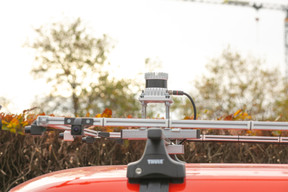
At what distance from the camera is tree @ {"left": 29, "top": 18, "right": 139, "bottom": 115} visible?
117ft

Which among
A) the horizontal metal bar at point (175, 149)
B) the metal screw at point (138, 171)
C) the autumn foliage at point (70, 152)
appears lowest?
the autumn foliage at point (70, 152)

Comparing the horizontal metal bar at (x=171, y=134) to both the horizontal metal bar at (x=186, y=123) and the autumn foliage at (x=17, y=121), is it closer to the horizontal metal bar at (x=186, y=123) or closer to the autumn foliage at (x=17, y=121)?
the horizontal metal bar at (x=186, y=123)

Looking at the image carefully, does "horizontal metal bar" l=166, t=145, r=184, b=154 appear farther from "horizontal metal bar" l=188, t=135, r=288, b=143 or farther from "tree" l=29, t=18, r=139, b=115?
"tree" l=29, t=18, r=139, b=115

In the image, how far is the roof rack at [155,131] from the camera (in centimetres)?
194

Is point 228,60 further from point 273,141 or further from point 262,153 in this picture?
point 273,141

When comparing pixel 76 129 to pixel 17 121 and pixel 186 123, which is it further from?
pixel 17 121

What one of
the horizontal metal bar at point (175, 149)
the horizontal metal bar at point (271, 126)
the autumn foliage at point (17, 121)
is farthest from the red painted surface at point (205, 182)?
the autumn foliage at point (17, 121)

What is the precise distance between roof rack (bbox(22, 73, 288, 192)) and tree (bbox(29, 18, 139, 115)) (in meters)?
32.6

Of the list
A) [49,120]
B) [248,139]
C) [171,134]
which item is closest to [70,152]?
[248,139]

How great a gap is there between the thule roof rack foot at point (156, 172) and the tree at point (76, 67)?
33.7 m

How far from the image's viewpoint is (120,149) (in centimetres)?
634

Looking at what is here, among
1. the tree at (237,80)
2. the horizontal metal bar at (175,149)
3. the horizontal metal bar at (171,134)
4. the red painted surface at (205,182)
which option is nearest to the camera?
the red painted surface at (205,182)

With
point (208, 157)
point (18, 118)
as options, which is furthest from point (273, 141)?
point (18, 118)

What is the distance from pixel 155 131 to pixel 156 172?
18 cm
